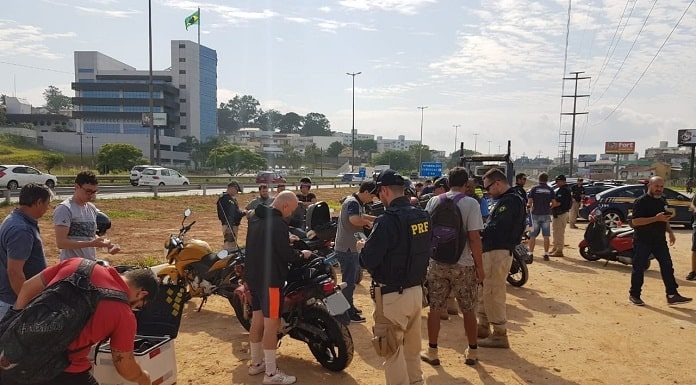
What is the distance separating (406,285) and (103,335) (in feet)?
6.99

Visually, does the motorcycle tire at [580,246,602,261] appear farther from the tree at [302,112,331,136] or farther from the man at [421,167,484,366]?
the tree at [302,112,331,136]

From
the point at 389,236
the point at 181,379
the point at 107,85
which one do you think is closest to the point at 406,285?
the point at 389,236

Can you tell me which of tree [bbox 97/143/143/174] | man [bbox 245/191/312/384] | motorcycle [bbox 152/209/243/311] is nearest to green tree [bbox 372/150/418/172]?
tree [bbox 97/143/143/174]

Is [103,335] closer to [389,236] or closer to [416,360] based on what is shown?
[389,236]

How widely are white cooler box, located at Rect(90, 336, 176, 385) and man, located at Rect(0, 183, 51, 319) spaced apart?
32.5 inches

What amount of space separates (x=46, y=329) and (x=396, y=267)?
2276 mm

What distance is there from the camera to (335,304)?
4.40m

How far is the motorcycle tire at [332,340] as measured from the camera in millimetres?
4410

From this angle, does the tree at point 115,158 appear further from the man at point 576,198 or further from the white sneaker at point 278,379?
the white sneaker at point 278,379

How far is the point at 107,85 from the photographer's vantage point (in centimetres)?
8956

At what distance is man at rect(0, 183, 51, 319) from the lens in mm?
3316

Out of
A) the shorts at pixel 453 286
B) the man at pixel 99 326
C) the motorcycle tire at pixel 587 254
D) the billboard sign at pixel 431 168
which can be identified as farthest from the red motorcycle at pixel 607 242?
the billboard sign at pixel 431 168

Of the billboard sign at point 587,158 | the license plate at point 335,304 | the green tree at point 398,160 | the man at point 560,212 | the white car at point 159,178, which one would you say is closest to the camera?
the license plate at point 335,304

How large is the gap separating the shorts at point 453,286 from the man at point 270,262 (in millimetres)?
1448
